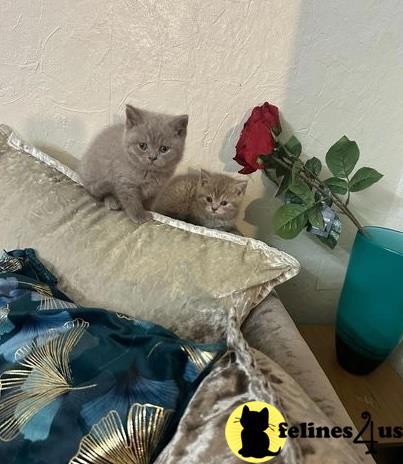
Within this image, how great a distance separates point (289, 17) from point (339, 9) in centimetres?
12

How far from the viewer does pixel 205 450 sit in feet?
1.22

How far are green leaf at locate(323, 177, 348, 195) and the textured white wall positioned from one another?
0.20 metres

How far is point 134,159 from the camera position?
2.89ft

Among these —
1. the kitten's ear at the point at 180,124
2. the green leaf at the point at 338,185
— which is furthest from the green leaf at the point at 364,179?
the kitten's ear at the point at 180,124

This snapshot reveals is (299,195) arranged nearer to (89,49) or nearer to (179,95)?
(179,95)

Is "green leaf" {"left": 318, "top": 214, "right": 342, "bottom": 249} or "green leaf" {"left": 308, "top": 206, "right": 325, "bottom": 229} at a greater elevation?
"green leaf" {"left": 308, "top": 206, "right": 325, "bottom": 229}

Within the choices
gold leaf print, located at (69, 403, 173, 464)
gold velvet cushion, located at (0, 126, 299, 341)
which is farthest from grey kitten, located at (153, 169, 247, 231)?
gold leaf print, located at (69, 403, 173, 464)

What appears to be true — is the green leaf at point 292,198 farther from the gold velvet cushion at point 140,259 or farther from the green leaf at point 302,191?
the gold velvet cushion at point 140,259

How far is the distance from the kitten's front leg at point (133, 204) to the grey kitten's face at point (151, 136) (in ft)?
0.24

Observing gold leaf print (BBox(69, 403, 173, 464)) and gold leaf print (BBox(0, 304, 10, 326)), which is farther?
gold leaf print (BBox(0, 304, 10, 326))

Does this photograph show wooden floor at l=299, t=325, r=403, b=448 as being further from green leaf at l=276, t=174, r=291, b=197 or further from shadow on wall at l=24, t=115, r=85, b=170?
shadow on wall at l=24, t=115, r=85, b=170

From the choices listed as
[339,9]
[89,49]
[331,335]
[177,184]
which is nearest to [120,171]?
[177,184]

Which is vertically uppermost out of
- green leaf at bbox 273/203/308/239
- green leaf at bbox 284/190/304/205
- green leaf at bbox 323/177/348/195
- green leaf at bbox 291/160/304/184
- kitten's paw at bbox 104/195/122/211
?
green leaf at bbox 291/160/304/184

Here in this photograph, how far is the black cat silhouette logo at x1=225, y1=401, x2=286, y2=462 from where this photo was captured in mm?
365
